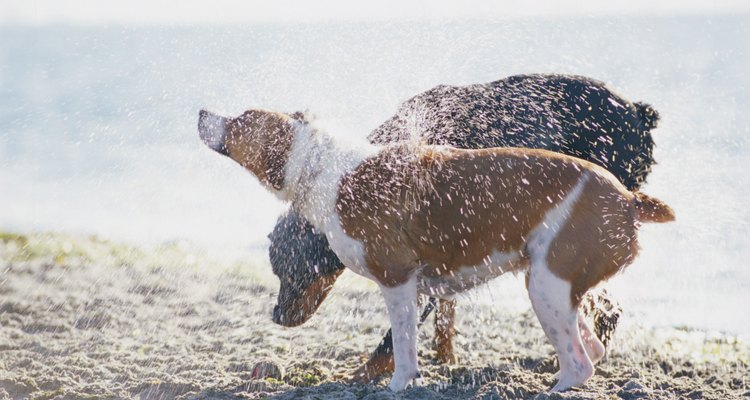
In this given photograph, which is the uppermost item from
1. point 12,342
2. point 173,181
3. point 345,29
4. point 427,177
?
point 345,29

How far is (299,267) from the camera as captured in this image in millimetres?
5504

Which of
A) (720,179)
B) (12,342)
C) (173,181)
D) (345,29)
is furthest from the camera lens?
(173,181)

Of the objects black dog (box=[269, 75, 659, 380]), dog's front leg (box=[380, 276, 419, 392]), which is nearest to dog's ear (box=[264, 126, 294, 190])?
dog's front leg (box=[380, 276, 419, 392])

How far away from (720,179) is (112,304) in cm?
640

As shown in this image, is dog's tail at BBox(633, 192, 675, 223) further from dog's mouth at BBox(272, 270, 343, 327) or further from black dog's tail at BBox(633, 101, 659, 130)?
dog's mouth at BBox(272, 270, 343, 327)

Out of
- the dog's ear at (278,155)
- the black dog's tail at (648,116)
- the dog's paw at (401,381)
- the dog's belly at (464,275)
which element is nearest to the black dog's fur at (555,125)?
the black dog's tail at (648,116)

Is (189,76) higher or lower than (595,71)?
lower

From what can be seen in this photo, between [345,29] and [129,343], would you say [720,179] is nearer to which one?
[345,29]

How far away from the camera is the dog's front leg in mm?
4762

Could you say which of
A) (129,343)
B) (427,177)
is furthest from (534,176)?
(129,343)

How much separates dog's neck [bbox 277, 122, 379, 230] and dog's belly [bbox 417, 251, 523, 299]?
0.57 meters

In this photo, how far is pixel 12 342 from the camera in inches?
253

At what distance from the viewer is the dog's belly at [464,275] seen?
473 cm

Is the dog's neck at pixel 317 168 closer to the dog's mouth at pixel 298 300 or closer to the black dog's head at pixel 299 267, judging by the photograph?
the black dog's head at pixel 299 267
